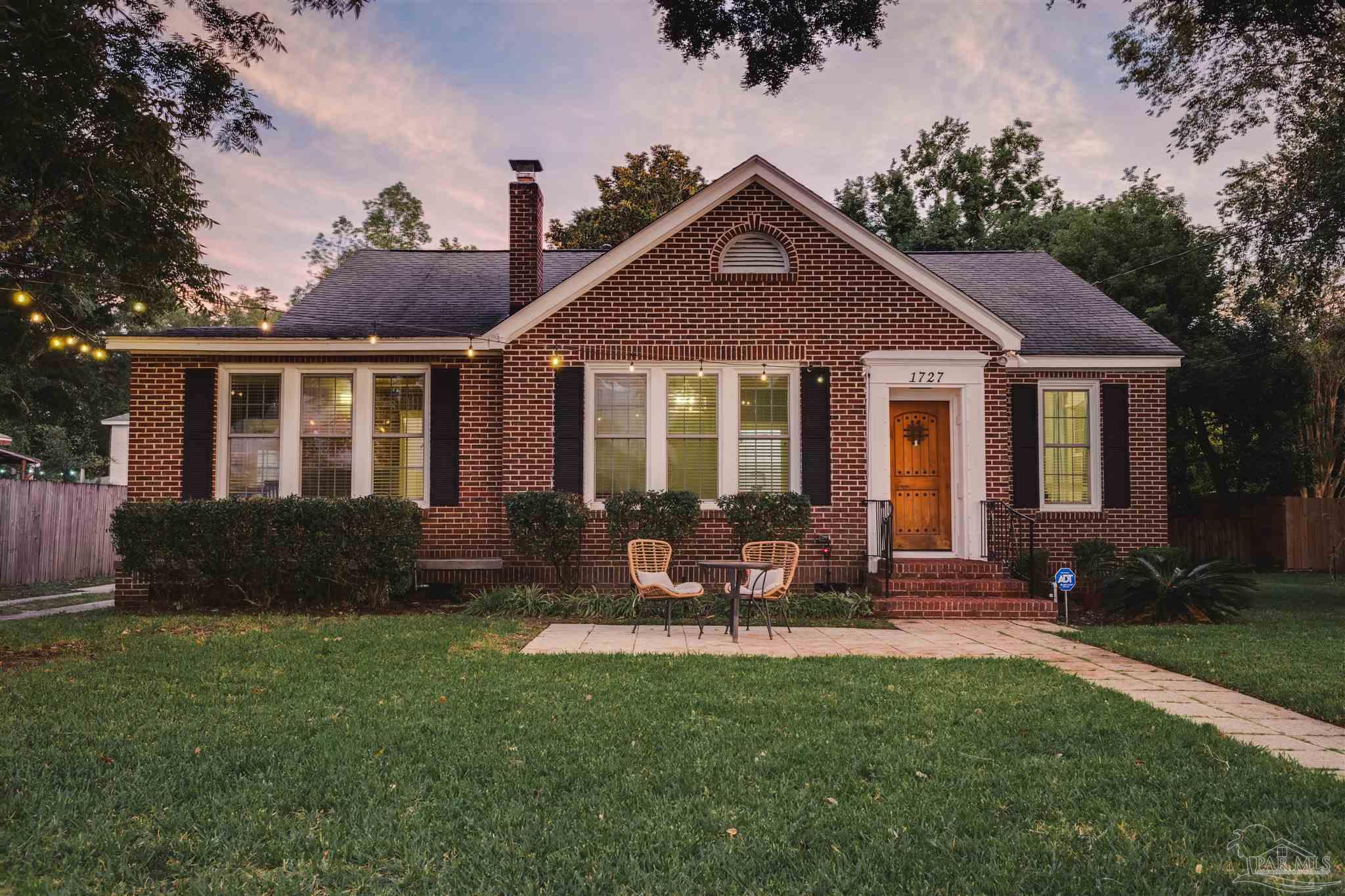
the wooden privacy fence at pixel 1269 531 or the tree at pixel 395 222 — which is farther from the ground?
the tree at pixel 395 222

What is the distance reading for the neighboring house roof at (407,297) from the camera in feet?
34.8

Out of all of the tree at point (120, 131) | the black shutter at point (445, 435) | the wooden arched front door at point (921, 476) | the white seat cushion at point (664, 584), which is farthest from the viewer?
the wooden arched front door at point (921, 476)

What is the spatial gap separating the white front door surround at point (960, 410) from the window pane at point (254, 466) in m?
7.93

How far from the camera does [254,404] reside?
35.4ft

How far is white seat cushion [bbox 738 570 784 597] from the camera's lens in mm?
8258

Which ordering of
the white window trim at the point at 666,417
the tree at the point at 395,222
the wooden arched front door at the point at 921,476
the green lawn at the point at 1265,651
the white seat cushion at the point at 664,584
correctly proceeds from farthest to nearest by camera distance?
the tree at the point at 395,222 < the wooden arched front door at the point at 921,476 < the white window trim at the point at 666,417 < the white seat cushion at the point at 664,584 < the green lawn at the point at 1265,651

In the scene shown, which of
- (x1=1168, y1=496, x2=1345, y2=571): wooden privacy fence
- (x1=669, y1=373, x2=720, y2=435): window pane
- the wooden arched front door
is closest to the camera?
(x1=669, y1=373, x2=720, y2=435): window pane

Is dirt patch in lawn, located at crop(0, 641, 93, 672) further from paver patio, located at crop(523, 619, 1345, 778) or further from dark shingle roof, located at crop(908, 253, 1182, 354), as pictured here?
dark shingle roof, located at crop(908, 253, 1182, 354)

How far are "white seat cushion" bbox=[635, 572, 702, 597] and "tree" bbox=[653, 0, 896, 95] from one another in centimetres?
474

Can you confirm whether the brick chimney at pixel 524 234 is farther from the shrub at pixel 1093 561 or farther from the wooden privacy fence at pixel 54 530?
the wooden privacy fence at pixel 54 530

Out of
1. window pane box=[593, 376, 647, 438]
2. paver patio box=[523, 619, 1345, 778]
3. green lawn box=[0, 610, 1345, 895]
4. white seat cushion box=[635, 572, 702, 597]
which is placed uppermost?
window pane box=[593, 376, 647, 438]

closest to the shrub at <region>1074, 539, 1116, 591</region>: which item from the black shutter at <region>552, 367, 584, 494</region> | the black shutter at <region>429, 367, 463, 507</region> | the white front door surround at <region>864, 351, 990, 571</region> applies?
the white front door surround at <region>864, 351, 990, 571</region>

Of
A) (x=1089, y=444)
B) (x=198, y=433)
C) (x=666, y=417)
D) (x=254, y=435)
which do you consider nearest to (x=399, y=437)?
(x=254, y=435)

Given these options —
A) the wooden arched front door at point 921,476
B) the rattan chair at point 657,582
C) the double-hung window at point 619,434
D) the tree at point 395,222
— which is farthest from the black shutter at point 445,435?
the tree at point 395,222
